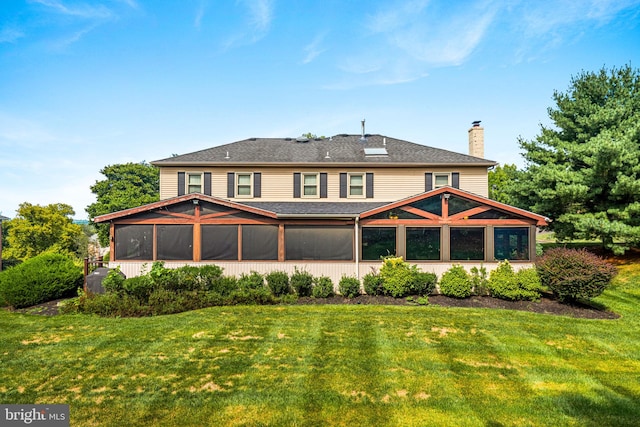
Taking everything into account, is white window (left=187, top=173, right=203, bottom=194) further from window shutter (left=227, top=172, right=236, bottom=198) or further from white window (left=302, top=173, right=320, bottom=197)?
white window (left=302, top=173, right=320, bottom=197)

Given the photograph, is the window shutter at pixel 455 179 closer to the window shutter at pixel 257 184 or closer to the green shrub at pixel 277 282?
the window shutter at pixel 257 184

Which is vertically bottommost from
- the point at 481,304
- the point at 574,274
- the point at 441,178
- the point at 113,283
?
the point at 481,304

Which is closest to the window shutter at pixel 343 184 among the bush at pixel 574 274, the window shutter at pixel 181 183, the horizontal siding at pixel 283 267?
the horizontal siding at pixel 283 267

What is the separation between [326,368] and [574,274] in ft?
32.3

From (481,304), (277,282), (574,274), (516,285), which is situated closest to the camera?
(574,274)

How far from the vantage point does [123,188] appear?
154 ft

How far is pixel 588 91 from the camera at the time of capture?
2048cm

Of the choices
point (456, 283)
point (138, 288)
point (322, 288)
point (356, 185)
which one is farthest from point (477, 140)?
point (138, 288)

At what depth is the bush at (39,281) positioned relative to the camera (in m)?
11.9

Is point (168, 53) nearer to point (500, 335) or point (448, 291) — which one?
point (448, 291)

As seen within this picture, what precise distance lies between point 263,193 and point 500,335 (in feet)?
40.9

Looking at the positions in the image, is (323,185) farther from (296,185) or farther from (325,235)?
(325,235)

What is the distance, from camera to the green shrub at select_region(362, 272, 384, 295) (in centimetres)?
1319

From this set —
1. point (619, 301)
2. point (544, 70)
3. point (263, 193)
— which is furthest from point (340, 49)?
point (619, 301)
